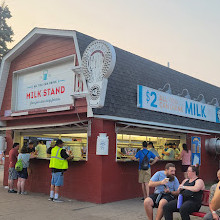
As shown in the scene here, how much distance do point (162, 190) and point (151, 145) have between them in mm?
4128

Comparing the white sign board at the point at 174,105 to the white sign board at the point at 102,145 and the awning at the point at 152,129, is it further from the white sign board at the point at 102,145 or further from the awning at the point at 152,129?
the white sign board at the point at 102,145

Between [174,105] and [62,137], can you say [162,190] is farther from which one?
[174,105]

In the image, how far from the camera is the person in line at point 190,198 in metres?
5.48

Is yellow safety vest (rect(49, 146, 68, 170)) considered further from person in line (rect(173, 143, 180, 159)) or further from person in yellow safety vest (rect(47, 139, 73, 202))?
person in line (rect(173, 143, 180, 159))

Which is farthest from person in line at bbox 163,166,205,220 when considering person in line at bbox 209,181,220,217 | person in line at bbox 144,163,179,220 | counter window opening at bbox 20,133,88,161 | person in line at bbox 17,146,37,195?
person in line at bbox 17,146,37,195

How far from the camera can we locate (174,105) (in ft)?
40.3

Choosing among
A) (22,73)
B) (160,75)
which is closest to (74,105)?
(22,73)

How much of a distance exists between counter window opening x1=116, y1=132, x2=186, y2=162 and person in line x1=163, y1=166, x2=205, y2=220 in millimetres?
4079

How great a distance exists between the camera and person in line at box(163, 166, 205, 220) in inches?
216

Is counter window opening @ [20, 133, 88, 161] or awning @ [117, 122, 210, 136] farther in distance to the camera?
counter window opening @ [20, 133, 88, 161]

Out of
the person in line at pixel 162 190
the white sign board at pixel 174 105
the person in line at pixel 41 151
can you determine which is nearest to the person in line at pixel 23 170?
the person in line at pixel 41 151

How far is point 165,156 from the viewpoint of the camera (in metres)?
11.6

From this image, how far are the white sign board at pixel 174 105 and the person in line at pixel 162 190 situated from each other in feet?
14.6

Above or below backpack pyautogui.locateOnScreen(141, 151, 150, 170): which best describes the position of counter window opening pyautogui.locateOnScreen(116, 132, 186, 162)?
above
